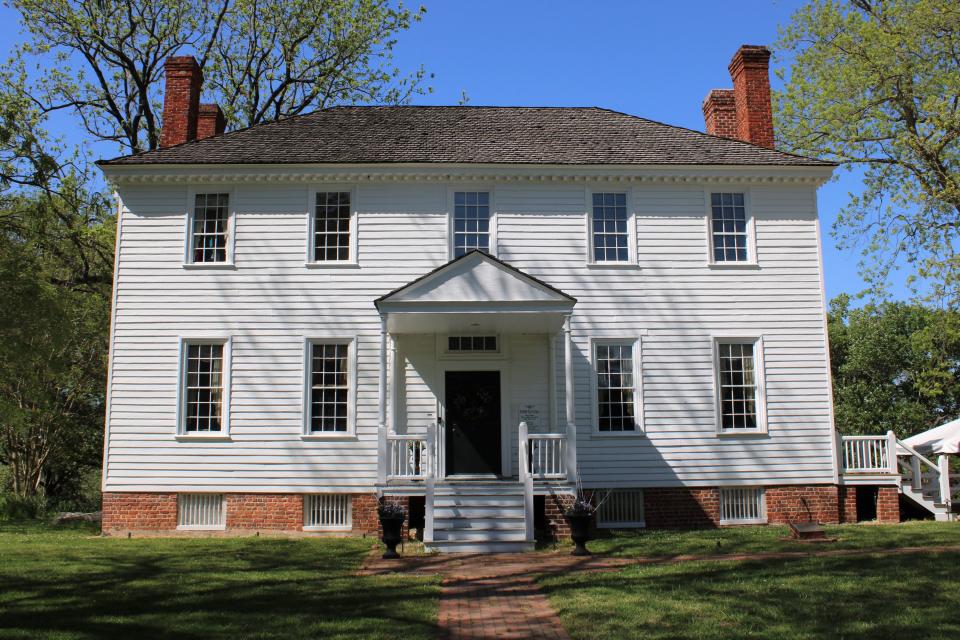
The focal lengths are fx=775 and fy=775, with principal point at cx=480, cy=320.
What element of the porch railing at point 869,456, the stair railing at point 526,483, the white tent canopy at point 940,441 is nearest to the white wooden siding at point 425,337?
A: the porch railing at point 869,456

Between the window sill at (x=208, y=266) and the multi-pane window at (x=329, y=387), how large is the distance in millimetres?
2441

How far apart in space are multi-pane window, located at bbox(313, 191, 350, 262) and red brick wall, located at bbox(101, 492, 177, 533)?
583 centimetres

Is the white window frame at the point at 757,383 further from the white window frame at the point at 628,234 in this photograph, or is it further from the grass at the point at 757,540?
the white window frame at the point at 628,234

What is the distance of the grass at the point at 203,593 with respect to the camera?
24.9 ft

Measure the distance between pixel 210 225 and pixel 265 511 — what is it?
20.0 ft

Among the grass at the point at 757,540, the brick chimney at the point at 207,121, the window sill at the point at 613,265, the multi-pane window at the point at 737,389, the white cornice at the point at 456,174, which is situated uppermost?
the brick chimney at the point at 207,121

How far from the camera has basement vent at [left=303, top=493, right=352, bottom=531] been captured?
15.6m

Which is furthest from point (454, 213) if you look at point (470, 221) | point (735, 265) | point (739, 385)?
point (739, 385)

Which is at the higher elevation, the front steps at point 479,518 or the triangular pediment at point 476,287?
the triangular pediment at point 476,287

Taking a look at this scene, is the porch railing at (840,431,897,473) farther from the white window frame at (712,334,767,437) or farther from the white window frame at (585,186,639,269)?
the white window frame at (585,186,639,269)

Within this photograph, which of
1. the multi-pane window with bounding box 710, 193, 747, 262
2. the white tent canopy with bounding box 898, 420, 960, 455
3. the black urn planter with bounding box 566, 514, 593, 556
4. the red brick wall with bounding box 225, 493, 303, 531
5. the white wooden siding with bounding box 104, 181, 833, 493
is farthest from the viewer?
the white tent canopy with bounding box 898, 420, 960, 455

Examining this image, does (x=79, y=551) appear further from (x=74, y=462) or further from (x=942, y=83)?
(x=942, y=83)

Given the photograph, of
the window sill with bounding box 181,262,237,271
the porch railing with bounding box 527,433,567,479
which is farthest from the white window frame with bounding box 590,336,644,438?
the window sill with bounding box 181,262,237,271

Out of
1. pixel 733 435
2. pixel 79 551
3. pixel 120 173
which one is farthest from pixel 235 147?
pixel 733 435
